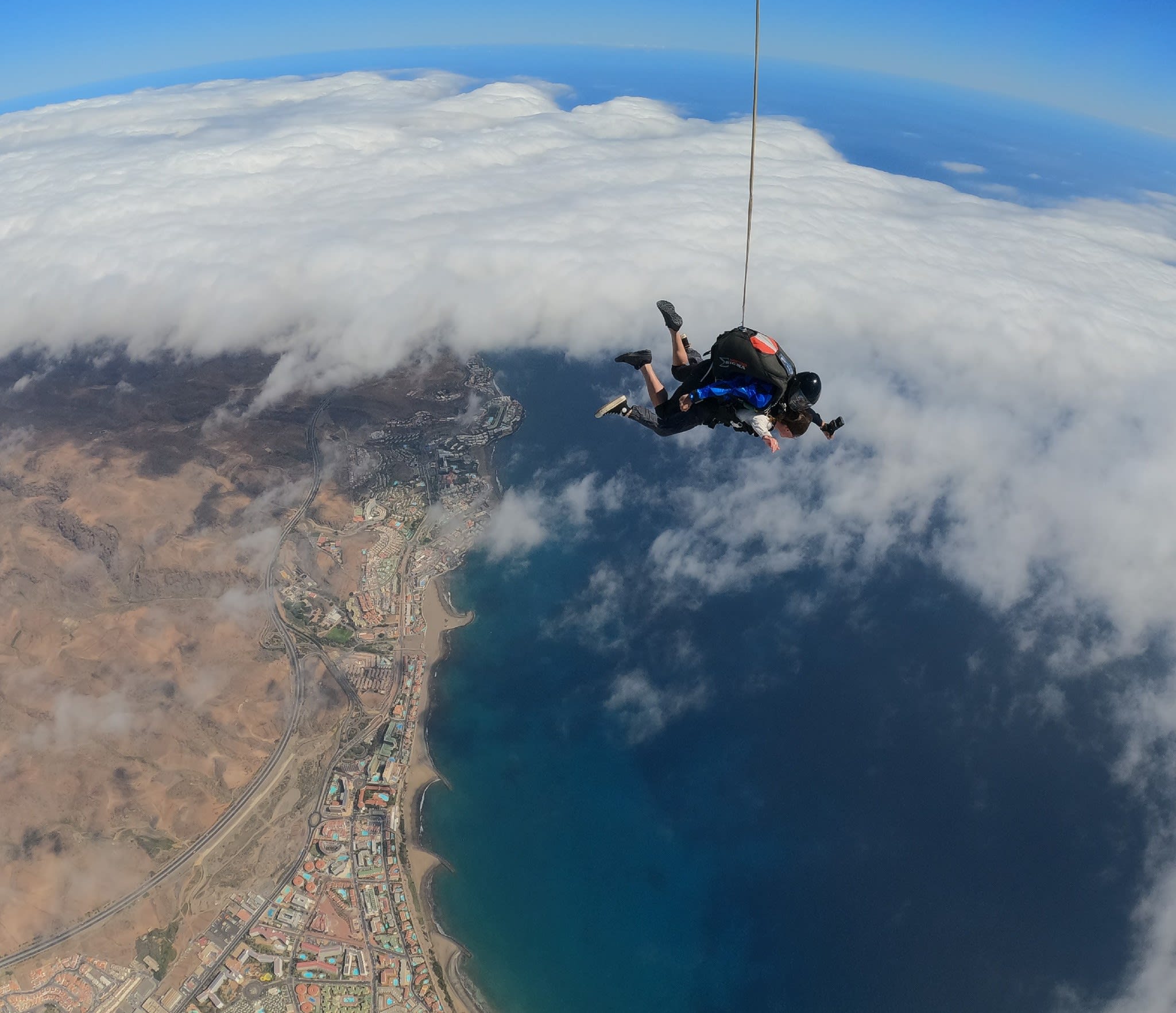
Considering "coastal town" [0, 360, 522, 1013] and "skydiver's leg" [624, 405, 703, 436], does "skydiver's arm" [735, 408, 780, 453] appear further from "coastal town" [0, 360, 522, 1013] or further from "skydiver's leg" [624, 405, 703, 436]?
"coastal town" [0, 360, 522, 1013]

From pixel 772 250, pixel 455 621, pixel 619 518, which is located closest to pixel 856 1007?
pixel 455 621

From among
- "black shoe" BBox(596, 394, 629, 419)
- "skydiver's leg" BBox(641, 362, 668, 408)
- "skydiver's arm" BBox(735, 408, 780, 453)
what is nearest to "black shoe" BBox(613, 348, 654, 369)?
"skydiver's leg" BBox(641, 362, 668, 408)

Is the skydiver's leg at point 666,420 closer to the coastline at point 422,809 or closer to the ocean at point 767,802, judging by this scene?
the coastline at point 422,809

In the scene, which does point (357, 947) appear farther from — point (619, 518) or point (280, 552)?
point (619, 518)

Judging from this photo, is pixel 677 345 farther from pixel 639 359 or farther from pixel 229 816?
pixel 229 816

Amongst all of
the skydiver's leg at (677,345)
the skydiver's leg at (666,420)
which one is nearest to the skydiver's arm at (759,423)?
the skydiver's leg at (666,420)

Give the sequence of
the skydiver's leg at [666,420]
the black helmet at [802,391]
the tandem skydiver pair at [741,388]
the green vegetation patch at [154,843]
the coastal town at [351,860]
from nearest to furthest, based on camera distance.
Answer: the black helmet at [802,391] → the tandem skydiver pair at [741,388] → the skydiver's leg at [666,420] → the coastal town at [351,860] → the green vegetation patch at [154,843]

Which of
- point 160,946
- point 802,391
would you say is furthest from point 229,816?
point 802,391

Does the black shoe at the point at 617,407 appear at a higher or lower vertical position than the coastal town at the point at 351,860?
higher
